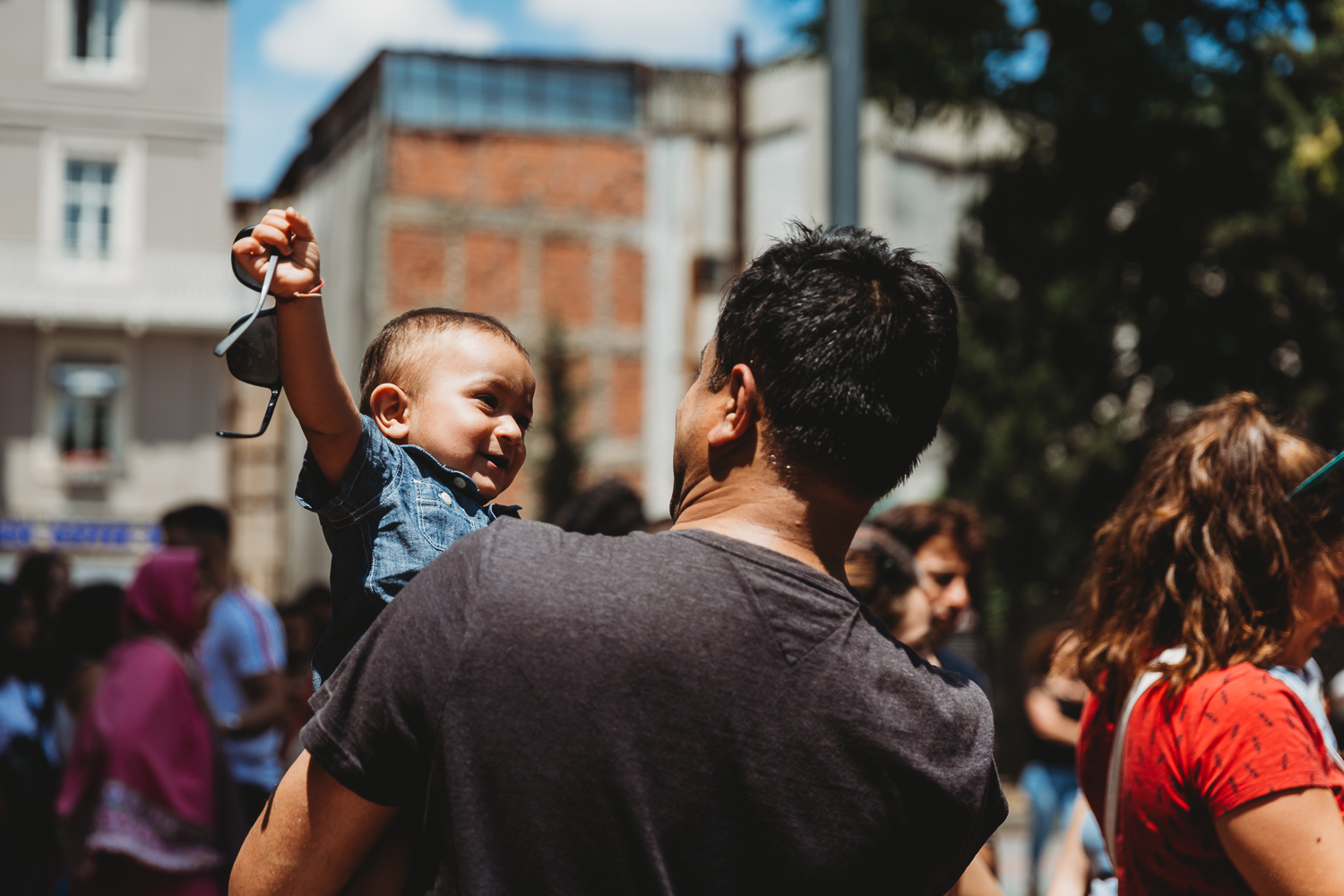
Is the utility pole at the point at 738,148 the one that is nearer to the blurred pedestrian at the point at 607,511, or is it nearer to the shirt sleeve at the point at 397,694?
the blurred pedestrian at the point at 607,511

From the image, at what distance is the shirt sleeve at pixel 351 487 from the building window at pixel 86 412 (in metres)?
23.5

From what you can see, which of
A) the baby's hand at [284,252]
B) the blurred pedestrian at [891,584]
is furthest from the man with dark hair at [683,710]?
the blurred pedestrian at [891,584]

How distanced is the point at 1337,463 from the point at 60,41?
2313 cm

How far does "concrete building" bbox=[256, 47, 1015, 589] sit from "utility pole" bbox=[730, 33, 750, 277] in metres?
0.04

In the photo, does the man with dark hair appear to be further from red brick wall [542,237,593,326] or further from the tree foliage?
red brick wall [542,237,593,326]

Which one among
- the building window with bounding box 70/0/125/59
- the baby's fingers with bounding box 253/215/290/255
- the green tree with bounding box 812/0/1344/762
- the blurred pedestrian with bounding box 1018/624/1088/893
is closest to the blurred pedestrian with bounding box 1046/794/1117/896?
the baby's fingers with bounding box 253/215/290/255

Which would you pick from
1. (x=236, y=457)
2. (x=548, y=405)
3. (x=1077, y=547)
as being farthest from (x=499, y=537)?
(x=236, y=457)

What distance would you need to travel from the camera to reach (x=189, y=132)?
2277cm

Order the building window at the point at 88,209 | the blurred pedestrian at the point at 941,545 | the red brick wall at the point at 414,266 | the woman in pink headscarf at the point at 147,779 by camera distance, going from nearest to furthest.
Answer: the woman in pink headscarf at the point at 147,779 → the blurred pedestrian at the point at 941,545 → the building window at the point at 88,209 → the red brick wall at the point at 414,266

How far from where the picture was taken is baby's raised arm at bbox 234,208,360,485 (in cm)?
169

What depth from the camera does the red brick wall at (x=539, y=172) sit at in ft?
80.1

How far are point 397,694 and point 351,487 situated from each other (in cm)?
40

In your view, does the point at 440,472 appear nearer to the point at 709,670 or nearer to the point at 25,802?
the point at 709,670

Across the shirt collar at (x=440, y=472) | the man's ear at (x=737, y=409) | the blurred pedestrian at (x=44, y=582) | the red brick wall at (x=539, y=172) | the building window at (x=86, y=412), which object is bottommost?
the blurred pedestrian at (x=44, y=582)
